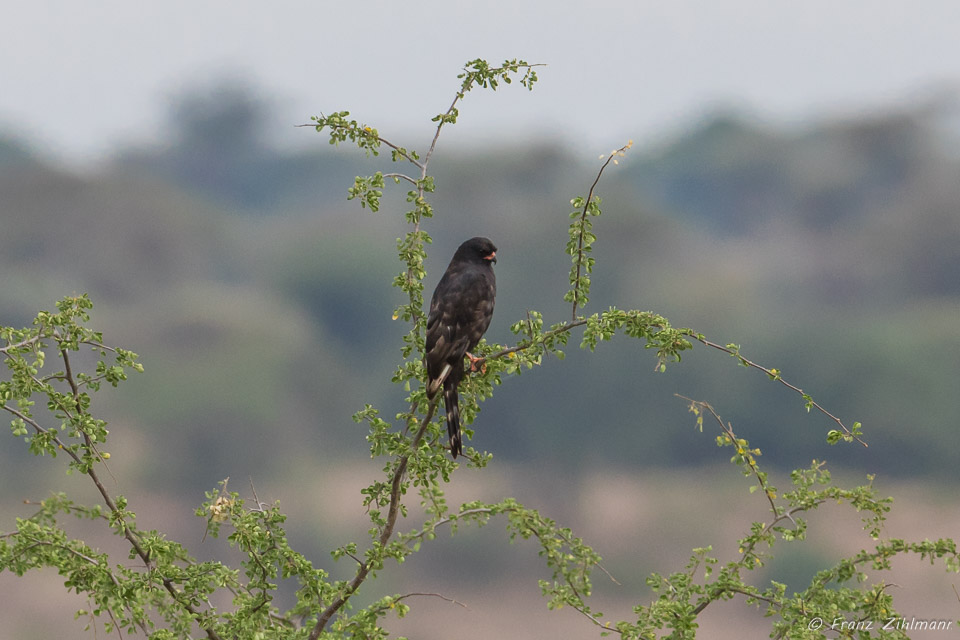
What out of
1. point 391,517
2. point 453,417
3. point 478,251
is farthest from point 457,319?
point 391,517

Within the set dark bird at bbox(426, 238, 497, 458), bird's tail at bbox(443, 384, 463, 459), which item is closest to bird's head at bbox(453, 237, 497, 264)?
dark bird at bbox(426, 238, 497, 458)

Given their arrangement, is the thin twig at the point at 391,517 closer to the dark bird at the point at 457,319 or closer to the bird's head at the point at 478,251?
the dark bird at the point at 457,319

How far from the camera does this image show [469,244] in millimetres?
7277

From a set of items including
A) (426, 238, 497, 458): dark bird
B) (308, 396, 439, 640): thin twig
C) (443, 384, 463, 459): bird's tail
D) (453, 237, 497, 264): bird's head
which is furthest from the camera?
(453, 237, 497, 264): bird's head

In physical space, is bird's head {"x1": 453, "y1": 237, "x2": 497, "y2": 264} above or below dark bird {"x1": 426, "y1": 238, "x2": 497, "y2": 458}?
above

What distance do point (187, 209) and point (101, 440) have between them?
5886cm

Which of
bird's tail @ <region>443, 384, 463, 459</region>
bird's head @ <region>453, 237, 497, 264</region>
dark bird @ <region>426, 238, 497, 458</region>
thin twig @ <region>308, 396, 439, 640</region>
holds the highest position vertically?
bird's head @ <region>453, 237, 497, 264</region>

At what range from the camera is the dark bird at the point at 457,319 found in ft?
19.2

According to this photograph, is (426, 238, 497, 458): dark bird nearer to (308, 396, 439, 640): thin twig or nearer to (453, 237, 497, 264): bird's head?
(453, 237, 497, 264): bird's head

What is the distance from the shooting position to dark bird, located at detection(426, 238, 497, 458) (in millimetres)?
5840

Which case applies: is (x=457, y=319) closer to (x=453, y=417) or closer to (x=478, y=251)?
(x=453, y=417)

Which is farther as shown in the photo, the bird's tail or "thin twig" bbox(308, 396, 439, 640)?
the bird's tail

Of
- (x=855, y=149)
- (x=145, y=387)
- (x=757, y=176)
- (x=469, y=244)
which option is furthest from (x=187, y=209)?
(x=469, y=244)

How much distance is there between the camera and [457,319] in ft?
21.0
